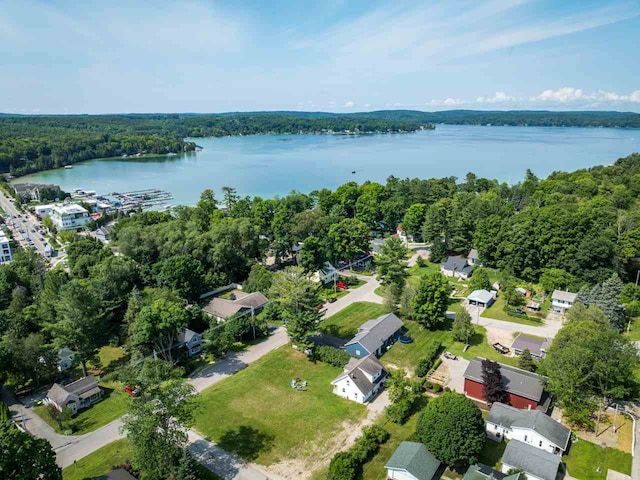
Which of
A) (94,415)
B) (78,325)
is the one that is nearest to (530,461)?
(94,415)

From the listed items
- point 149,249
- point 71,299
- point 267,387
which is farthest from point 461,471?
point 149,249

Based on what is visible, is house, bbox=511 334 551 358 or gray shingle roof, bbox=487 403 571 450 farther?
house, bbox=511 334 551 358

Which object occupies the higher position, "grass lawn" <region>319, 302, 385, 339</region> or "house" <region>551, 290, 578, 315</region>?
"house" <region>551, 290, 578, 315</region>

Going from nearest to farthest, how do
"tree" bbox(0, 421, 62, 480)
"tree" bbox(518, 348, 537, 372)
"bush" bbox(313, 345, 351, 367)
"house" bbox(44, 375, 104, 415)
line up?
"tree" bbox(0, 421, 62, 480), "house" bbox(44, 375, 104, 415), "tree" bbox(518, 348, 537, 372), "bush" bbox(313, 345, 351, 367)

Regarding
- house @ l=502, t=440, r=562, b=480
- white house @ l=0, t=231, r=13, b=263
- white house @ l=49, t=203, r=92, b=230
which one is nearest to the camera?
house @ l=502, t=440, r=562, b=480

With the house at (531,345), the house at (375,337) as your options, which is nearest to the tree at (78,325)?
the house at (375,337)

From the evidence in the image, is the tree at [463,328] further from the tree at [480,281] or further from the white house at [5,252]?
the white house at [5,252]

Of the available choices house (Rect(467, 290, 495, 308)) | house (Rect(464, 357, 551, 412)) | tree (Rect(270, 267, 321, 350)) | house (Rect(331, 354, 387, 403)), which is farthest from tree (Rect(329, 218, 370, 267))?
house (Rect(464, 357, 551, 412))

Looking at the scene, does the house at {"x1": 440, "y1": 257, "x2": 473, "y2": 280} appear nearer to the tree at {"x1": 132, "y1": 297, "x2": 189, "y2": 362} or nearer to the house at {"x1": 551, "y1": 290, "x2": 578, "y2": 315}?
the house at {"x1": 551, "y1": 290, "x2": 578, "y2": 315}
